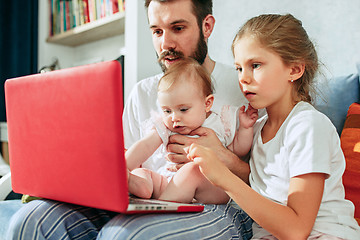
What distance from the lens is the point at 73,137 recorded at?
708 mm

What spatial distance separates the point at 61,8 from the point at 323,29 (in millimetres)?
2143

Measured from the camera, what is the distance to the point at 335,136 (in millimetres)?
888

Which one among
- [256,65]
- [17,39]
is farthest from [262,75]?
[17,39]

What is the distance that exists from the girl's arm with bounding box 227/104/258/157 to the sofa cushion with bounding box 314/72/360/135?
28cm

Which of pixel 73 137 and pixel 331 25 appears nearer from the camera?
pixel 73 137

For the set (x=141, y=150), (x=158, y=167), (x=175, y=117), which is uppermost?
(x=175, y=117)

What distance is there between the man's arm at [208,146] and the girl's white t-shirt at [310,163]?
88 millimetres

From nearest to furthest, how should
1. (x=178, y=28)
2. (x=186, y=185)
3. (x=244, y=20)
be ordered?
1. (x=186, y=185)
2. (x=178, y=28)
3. (x=244, y=20)

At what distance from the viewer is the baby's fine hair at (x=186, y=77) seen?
3.48 ft

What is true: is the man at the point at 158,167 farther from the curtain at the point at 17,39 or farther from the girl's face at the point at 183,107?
the curtain at the point at 17,39

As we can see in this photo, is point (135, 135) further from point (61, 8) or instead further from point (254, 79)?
point (61, 8)

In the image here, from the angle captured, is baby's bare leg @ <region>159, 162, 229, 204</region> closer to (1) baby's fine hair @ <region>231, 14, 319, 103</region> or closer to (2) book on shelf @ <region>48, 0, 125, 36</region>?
(1) baby's fine hair @ <region>231, 14, 319, 103</region>

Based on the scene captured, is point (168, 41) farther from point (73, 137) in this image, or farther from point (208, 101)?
point (73, 137)

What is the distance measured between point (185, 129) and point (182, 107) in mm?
78
